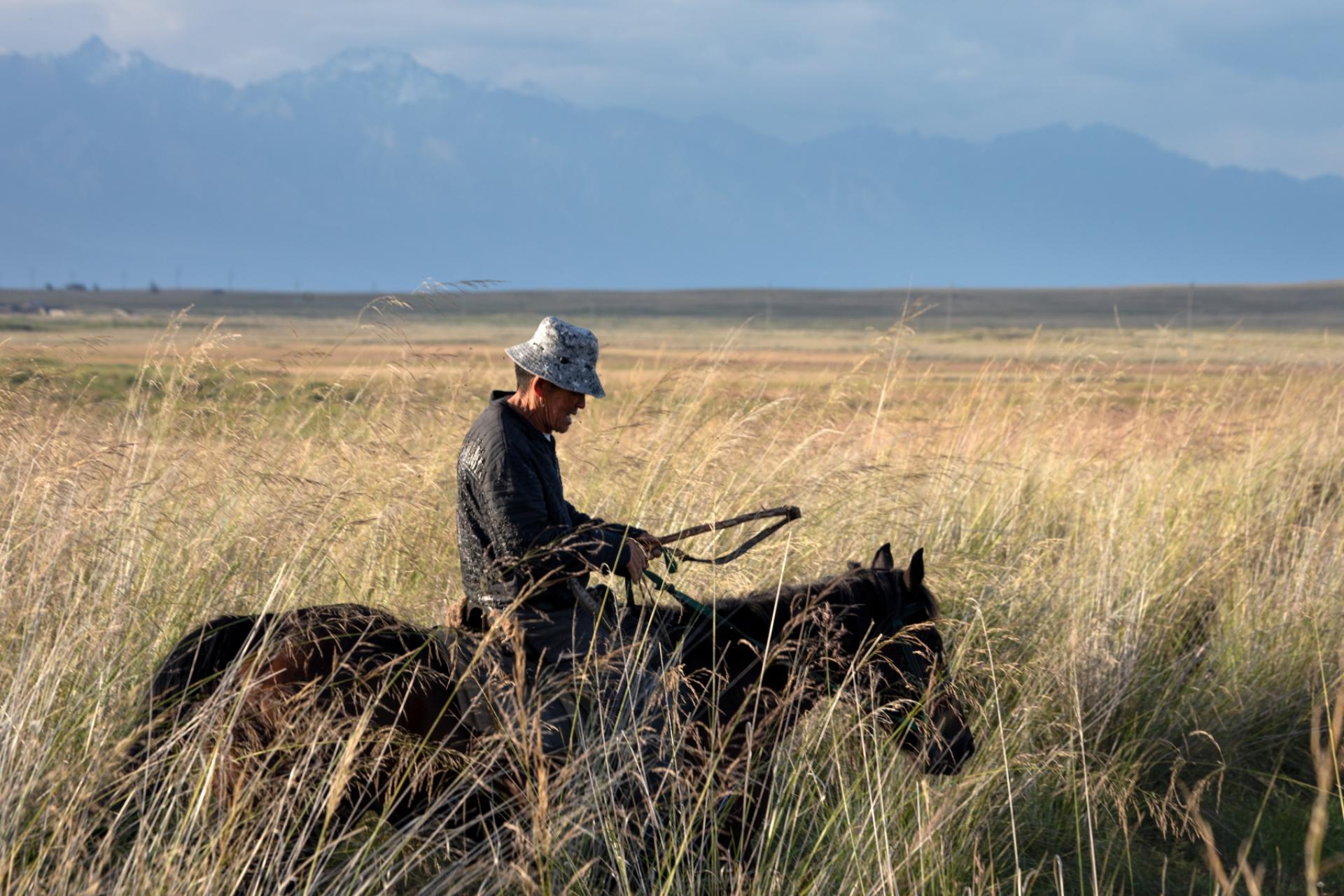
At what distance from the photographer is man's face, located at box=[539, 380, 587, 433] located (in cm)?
371

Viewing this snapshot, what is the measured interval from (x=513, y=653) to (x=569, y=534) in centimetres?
41

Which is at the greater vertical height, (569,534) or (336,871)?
(569,534)

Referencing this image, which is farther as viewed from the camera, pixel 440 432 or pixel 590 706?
pixel 440 432

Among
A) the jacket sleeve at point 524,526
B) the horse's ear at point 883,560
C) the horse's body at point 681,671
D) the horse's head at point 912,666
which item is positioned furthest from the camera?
the horse's ear at point 883,560

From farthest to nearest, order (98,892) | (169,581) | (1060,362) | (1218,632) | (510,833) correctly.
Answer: (1060,362), (1218,632), (169,581), (510,833), (98,892)

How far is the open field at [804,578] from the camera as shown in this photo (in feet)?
10.3

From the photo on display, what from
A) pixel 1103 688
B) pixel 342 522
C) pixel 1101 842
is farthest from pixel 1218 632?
pixel 342 522

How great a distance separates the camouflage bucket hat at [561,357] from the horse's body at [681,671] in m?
0.82

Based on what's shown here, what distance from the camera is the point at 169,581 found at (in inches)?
166

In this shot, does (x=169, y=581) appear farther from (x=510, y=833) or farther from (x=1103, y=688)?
(x=1103, y=688)

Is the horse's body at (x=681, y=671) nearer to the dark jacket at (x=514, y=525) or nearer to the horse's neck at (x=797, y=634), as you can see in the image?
the horse's neck at (x=797, y=634)

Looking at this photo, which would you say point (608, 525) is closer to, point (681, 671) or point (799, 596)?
point (681, 671)

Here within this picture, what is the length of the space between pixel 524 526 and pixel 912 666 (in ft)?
Result: 4.64

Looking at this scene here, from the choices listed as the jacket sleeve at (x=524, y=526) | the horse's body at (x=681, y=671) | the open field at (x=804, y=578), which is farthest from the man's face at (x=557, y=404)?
the open field at (x=804, y=578)
